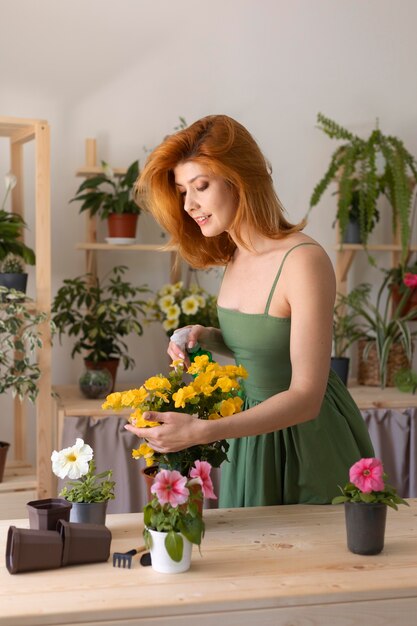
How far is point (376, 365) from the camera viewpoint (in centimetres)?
369

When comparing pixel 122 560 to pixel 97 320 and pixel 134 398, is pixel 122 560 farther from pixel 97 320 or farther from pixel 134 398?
pixel 97 320

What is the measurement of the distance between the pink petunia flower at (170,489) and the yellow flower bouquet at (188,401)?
0.51 ft

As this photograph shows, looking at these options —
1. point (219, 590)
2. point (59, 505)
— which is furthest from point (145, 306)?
point (219, 590)

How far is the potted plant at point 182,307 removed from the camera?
3434 mm

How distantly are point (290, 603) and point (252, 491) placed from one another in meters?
0.68

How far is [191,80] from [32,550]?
2.84 metres

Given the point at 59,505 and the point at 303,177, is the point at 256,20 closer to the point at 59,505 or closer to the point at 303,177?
the point at 303,177

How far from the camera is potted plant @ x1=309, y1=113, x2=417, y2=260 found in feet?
11.8

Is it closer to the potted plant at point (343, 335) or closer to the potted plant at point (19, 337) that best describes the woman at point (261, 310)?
the potted plant at point (19, 337)

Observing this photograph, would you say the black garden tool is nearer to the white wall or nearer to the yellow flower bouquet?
the yellow flower bouquet

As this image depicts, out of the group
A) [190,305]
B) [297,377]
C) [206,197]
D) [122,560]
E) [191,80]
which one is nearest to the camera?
[122,560]

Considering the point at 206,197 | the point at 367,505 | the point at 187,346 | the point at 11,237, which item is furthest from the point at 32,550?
the point at 11,237

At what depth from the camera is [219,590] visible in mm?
1300

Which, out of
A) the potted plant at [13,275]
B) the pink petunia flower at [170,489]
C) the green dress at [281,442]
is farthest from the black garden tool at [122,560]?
the potted plant at [13,275]
